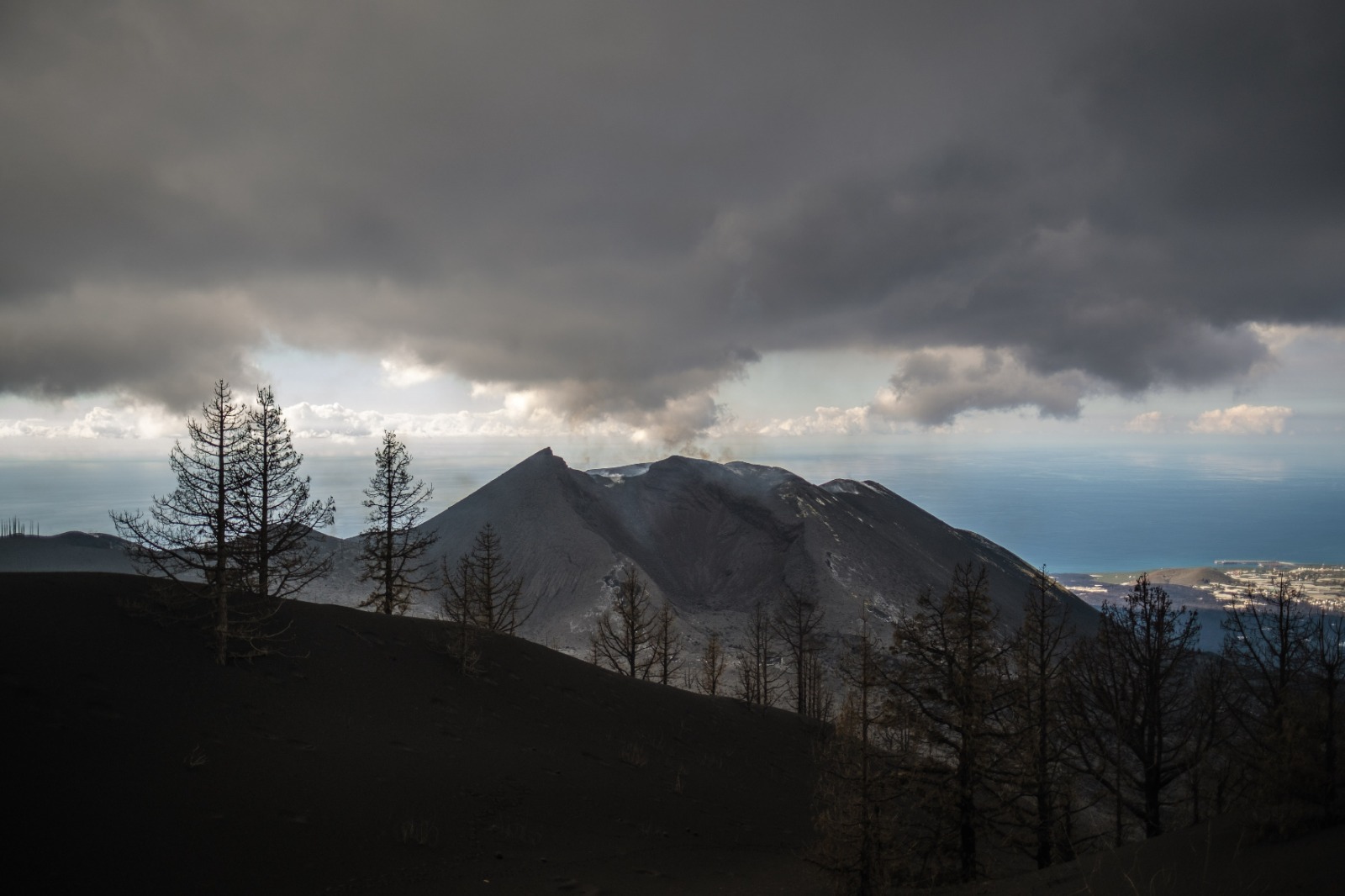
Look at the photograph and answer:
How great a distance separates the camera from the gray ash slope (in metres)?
97.9

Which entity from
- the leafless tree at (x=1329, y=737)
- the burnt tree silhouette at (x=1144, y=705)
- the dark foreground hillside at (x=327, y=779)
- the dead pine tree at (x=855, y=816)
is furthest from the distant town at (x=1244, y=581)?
the dead pine tree at (x=855, y=816)

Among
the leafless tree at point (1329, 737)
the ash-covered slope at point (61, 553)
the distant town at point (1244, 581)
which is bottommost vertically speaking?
the distant town at point (1244, 581)

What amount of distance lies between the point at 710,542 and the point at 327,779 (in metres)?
116

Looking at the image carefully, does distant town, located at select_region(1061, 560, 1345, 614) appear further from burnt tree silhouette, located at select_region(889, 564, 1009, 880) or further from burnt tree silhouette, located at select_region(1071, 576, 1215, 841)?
burnt tree silhouette, located at select_region(889, 564, 1009, 880)

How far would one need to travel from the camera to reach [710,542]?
12825cm

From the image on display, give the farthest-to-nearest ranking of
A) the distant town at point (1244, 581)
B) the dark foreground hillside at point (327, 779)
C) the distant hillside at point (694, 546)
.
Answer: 1. the distant town at point (1244, 581)
2. the distant hillside at point (694, 546)
3. the dark foreground hillside at point (327, 779)

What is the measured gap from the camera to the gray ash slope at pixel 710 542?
97875mm

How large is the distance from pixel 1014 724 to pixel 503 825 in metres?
11.5

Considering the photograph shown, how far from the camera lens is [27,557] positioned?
97.8m

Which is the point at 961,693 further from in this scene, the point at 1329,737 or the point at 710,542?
the point at 710,542

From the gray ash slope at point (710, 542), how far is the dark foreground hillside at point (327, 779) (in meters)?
61.0

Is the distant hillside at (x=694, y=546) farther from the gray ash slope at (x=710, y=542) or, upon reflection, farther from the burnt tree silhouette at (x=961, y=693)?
the burnt tree silhouette at (x=961, y=693)

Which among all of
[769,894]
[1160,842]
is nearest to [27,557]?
[769,894]

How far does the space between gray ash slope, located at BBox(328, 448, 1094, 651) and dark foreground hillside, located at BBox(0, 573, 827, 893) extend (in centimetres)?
6098
